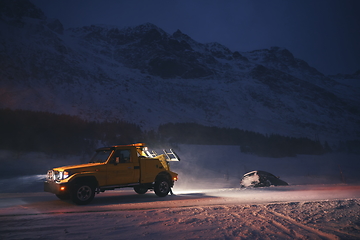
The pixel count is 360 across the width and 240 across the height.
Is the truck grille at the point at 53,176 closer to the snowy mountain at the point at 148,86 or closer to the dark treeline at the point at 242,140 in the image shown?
the dark treeline at the point at 242,140

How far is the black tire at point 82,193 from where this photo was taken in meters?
9.62

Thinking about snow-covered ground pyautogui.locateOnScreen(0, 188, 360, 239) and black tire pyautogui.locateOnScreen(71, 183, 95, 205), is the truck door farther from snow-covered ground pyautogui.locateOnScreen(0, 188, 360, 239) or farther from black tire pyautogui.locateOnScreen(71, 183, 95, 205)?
snow-covered ground pyautogui.locateOnScreen(0, 188, 360, 239)

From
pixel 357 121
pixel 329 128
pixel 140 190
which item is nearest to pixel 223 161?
pixel 140 190

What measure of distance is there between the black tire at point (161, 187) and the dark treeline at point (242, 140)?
29.7 m

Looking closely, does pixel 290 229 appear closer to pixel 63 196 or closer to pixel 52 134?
pixel 63 196

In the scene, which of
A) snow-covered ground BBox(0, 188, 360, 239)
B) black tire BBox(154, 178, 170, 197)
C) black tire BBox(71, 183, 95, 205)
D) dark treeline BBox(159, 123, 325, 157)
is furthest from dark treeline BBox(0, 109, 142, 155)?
snow-covered ground BBox(0, 188, 360, 239)

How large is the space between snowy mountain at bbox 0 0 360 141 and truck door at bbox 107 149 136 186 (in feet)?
124

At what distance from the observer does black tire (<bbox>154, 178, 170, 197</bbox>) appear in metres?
12.0

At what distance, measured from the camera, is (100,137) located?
118 feet

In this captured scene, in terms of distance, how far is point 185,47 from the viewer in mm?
109562

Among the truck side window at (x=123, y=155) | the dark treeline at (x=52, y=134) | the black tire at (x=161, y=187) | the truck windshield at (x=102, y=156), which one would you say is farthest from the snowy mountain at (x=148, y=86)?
the truck side window at (x=123, y=155)

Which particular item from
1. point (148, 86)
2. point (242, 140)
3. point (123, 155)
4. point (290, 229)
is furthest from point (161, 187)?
point (148, 86)

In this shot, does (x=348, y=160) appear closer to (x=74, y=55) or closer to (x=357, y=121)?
(x=357, y=121)

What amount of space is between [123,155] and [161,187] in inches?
92.4
